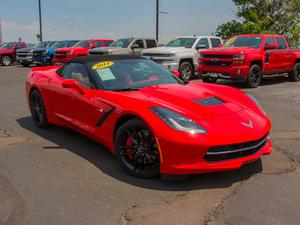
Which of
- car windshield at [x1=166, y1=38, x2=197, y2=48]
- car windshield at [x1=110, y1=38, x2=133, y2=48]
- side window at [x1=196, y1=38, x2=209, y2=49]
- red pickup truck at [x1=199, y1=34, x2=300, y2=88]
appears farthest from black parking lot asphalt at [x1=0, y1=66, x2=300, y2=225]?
car windshield at [x1=110, y1=38, x2=133, y2=48]

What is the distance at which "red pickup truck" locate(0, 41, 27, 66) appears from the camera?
27.1m

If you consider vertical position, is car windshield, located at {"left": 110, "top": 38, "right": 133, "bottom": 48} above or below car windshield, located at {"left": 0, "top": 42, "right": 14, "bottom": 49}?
above

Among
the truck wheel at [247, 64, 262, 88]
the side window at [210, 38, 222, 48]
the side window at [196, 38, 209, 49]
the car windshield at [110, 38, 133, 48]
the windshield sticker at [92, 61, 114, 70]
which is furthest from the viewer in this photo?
the car windshield at [110, 38, 133, 48]

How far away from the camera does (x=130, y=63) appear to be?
5.38 metres

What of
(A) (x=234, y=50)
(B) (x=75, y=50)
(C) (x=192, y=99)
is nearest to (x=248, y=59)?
(A) (x=234, y=50)

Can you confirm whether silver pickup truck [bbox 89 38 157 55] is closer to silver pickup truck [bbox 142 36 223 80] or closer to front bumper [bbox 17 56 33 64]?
silver pickup truck [bbox 142 36 223 80]

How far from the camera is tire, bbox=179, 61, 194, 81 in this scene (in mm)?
14548

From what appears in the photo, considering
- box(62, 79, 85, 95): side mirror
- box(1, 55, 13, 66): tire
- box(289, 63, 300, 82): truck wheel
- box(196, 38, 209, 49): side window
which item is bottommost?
box(1, 55, 13, 66): tire

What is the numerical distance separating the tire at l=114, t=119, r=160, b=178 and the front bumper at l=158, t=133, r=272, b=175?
192 mm

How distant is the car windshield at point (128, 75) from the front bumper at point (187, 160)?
1340mm

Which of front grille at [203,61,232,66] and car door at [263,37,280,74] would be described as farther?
car door at [263,37,280,74]

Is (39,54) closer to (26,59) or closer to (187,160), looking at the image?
(26,59)

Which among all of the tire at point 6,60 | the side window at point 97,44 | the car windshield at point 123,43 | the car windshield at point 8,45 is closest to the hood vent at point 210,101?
the car windshield at point 123,43

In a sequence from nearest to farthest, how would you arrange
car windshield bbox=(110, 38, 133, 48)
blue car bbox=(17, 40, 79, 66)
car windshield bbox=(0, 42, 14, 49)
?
car windshield bbox=(110, 38, 133, 48), blue car bbox=(17, 40, 79, 66), car windshield bbox=(0, 42, 14, 49)
